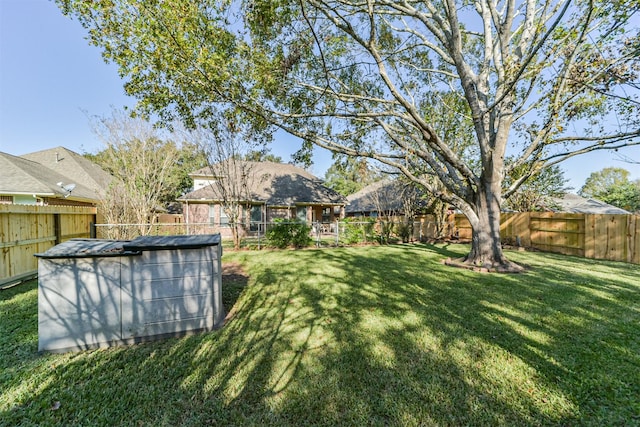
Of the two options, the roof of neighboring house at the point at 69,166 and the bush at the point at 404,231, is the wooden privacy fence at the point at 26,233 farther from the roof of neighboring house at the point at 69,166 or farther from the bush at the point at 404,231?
the bush at the point at 404,231

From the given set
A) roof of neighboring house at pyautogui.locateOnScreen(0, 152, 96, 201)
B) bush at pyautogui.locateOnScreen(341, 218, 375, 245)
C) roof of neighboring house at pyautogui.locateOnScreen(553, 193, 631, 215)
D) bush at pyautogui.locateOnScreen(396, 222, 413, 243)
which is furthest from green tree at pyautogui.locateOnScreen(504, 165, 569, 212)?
roof of neighboring house at pyautogui.locateOnScreen(0, 152, 96, 201)

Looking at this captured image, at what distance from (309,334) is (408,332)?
1.34 meters

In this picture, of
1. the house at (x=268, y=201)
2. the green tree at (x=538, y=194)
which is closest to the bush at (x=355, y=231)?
the house at (x=268, y=201)

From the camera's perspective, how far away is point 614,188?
1251 inches

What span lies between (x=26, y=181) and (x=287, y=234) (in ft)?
37.0

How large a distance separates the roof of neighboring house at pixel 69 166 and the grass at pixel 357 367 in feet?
43.6

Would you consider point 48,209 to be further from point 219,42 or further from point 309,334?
point 309,334

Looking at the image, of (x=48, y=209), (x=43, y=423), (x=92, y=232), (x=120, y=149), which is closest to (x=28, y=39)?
(x=120, y=149)

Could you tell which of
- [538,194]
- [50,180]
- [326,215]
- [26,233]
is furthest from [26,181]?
[538,194]

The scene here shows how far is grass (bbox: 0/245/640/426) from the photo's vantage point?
2.01 meters

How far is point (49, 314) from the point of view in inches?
113

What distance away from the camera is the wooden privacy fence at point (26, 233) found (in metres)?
5.27

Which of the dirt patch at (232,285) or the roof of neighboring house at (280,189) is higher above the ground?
the roof of neighboring house at (280,189)

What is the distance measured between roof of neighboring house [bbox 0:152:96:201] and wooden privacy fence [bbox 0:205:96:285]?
17.0ft
